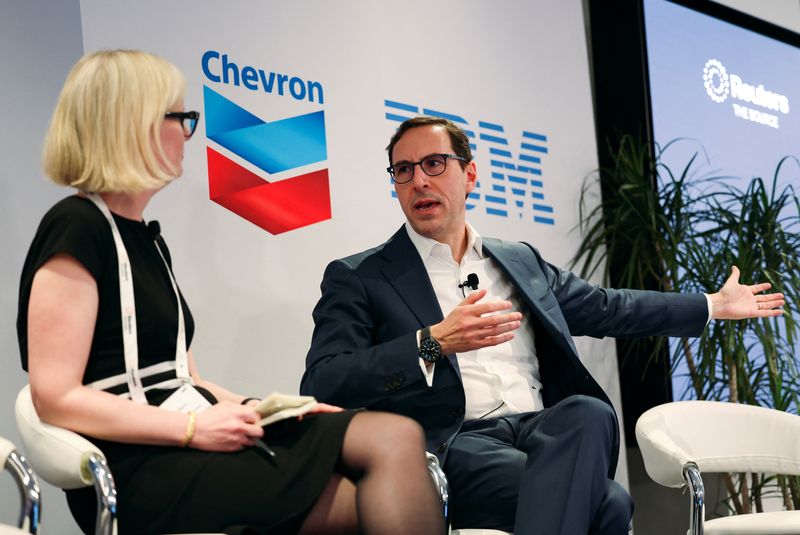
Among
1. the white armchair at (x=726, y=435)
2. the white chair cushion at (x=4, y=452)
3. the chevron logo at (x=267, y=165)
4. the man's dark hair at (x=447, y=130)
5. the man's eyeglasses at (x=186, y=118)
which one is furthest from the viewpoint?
the chevron logo at (x=267, y=165)

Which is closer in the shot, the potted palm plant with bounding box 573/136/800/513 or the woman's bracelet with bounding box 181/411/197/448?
the woman's bracelet with bounding box 181/411/197/448

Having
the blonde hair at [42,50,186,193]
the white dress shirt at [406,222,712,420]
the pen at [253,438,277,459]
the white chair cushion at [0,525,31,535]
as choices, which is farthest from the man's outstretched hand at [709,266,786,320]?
the white chair cushion at [0,525,31,535]

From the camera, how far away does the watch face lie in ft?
9.04

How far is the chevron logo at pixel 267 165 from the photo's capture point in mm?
3525

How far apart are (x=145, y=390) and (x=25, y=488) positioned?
0.30 meters

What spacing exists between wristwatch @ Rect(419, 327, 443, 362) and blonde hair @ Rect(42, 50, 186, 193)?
0.93 metres

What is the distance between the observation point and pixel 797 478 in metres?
4.69

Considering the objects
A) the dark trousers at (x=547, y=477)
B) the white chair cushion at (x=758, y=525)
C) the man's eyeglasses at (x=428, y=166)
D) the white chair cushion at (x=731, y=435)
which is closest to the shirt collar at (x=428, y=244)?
the man's eyeglasses at (x=428, y=166)

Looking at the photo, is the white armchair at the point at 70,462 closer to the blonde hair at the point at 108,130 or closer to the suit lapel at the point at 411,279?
the blonde hair at the point at 108,130

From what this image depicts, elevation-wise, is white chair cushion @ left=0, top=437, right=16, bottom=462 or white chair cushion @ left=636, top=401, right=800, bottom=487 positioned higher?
white chair cushion @ left=0, top=437, right=16, bottom=462

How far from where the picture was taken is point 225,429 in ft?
6.59

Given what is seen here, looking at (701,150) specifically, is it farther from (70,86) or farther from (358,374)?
(70,86)

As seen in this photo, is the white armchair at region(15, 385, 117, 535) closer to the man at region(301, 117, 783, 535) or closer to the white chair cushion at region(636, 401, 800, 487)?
the man at region(301, 117, 783, 535)

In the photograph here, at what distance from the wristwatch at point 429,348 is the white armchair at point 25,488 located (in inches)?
43.9
